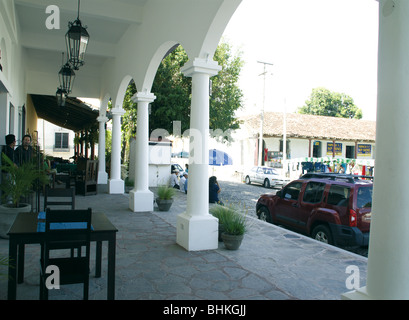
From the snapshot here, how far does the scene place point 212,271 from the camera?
4.55 m

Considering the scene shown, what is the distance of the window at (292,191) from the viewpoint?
753 centimetres

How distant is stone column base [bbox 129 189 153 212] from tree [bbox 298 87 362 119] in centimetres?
3949

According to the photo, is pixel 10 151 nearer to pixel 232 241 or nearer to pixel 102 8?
pixel 102 8

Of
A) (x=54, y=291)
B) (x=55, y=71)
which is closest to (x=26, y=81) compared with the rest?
(x=55, y=71)

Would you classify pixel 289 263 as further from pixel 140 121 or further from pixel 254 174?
pixel 254 174

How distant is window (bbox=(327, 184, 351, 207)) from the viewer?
20.2ft

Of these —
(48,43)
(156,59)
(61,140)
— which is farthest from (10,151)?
(61,140)

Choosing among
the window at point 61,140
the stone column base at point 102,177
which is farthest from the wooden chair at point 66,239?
the window at point 61,140

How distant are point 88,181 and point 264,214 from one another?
6.16 m

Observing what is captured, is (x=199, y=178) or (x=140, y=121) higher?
(x=140, y=121)

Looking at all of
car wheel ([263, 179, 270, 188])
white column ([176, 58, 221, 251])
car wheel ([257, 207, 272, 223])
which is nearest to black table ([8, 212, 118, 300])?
white column ([176, 58, 221, 251])
